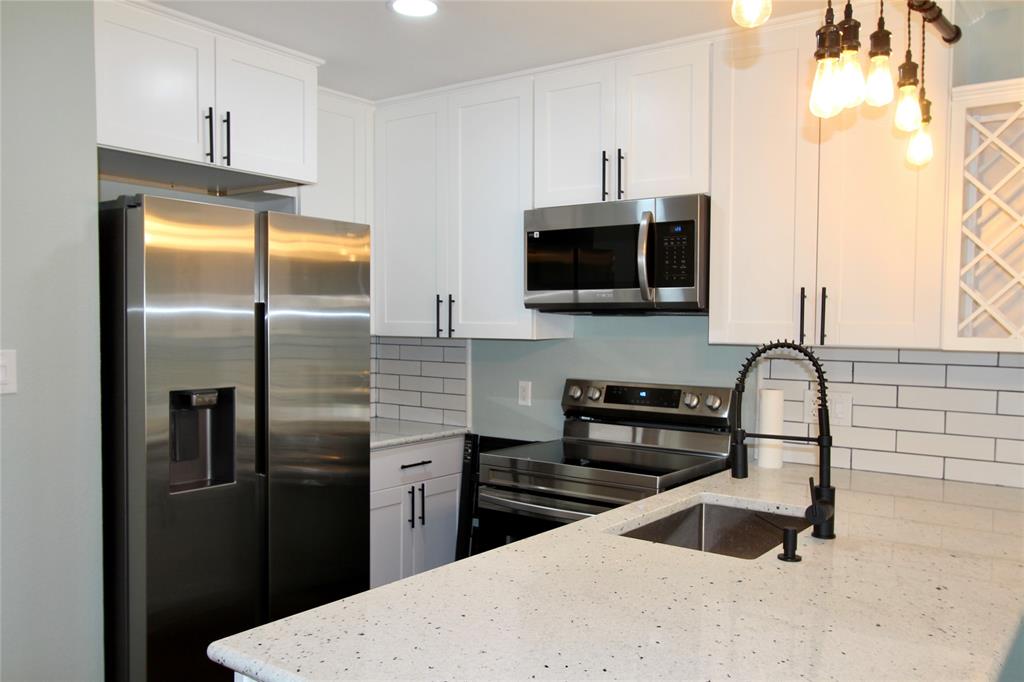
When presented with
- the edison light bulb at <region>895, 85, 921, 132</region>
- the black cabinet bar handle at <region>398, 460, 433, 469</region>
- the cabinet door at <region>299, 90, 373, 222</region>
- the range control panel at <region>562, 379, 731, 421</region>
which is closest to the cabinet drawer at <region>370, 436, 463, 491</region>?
the black cabinet bar handle at <region>398, 460, 433, 469</region>

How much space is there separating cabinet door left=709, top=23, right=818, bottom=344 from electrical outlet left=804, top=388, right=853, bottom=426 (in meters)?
0.34

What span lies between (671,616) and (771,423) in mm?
1505

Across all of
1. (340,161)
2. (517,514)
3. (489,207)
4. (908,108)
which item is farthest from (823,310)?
(340,161)

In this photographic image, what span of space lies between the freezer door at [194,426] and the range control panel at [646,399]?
1372 millimetres

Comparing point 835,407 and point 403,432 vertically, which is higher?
point 835,407

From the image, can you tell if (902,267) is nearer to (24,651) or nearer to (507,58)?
(507,58)

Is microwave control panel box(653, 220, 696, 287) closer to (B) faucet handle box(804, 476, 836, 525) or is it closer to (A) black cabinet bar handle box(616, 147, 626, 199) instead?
(A) black cabinet bar handle box(616, 147, 626, 199)

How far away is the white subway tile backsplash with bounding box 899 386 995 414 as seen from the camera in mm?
2443

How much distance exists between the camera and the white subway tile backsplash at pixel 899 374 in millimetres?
2521

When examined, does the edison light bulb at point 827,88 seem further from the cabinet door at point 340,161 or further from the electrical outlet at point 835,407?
the cabinet door at point 340,161

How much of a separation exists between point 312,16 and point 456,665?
6.98 ft

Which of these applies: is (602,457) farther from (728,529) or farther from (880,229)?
(880,229)

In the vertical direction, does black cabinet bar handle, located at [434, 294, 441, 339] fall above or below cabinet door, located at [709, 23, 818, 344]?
below

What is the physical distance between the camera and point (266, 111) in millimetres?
2789
